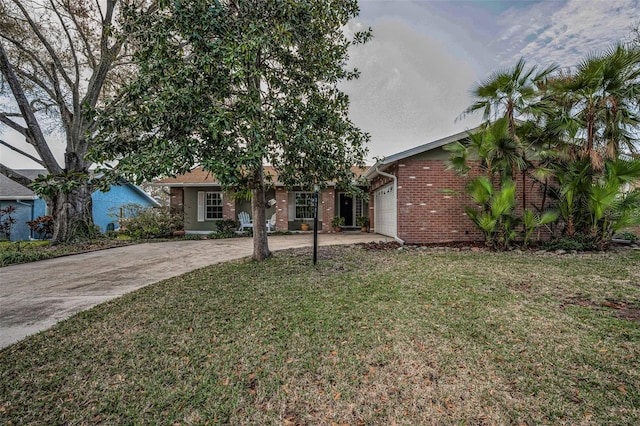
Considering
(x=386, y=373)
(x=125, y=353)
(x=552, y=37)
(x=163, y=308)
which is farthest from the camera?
(x=552, y=37)

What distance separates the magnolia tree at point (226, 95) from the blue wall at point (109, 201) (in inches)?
519

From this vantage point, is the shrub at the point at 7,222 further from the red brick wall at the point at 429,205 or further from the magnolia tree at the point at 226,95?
the red brick wall at the point at 429,205

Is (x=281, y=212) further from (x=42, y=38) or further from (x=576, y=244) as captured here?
(x=576, y=244)

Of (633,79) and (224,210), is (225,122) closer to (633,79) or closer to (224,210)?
(633,79)

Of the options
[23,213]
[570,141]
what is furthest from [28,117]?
[570,141]

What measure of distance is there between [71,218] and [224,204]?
19.3ft

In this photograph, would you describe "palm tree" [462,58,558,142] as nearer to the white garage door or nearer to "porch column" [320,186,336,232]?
the white garage door

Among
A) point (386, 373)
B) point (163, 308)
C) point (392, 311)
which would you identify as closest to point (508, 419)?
point (386, 373)

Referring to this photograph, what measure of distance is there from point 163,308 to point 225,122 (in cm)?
269

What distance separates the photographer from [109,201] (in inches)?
696

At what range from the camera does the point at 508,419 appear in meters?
2.05

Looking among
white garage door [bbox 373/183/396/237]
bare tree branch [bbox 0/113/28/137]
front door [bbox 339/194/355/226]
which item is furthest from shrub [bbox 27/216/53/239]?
white garage door [bbox 373/183/396/237]

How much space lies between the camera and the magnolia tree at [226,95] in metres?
3.95

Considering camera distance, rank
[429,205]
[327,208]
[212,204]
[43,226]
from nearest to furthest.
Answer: [429,205] < [43,226] < [327,208] < [212,204]
